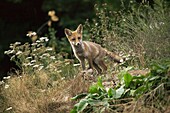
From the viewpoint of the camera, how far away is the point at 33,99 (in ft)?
29.3

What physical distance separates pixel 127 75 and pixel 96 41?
3.94 m

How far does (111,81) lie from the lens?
859 cm

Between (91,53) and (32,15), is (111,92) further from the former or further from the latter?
(32,15)

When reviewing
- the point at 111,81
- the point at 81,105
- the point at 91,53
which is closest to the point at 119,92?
the point at 81,105

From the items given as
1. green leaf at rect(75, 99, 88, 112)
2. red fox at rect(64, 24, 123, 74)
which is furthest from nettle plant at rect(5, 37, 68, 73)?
green leaf at rect(75, 99, 88, 112)

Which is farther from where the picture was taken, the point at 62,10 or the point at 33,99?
the point at 62,10

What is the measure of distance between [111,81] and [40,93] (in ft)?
3.89

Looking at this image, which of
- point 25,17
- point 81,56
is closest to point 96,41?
point 81,56

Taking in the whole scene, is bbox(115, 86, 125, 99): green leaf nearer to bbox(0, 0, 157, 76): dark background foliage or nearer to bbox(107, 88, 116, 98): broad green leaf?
bbox(107, 88, 116, 98): broad green leaf

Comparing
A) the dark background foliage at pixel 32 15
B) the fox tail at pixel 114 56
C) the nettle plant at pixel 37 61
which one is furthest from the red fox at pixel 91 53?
the dark background foliage at pixel 32 15

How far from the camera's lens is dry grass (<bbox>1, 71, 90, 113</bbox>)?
8.49 m

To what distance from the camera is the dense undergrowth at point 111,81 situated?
727 cm

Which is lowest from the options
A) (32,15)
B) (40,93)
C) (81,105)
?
(81,105)

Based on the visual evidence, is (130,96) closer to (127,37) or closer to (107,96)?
(107,96)
